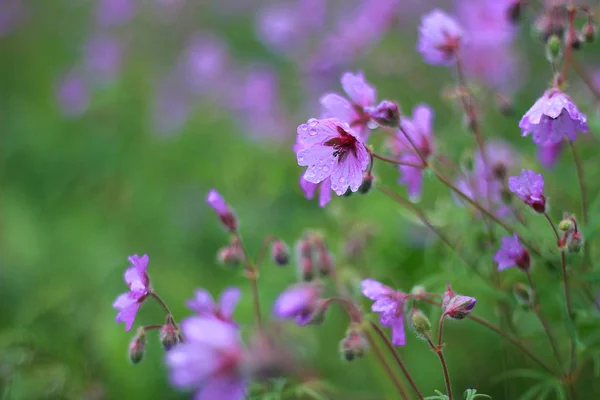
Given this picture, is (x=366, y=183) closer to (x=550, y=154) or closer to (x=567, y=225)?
(x=567, y=225)

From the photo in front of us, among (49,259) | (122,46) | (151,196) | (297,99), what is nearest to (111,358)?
(49,259)

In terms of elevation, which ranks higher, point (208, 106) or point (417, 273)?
point (208, 106)

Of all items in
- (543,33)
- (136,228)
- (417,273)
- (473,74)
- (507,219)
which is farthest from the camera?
(136,228)

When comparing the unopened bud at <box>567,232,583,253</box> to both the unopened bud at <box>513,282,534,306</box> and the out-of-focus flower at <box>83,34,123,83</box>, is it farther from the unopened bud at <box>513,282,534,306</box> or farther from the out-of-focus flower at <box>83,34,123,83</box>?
the out-of-focus flower at <box>83,34,123,83</box>

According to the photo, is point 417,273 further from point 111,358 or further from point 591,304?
point 111,358

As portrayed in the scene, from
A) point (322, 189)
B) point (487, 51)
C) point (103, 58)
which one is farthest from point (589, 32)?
point (103, 58)

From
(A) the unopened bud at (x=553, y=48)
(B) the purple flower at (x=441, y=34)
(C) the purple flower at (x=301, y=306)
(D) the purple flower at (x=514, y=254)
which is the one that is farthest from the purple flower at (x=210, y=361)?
(B) the purple flower at (x=441, y=34)

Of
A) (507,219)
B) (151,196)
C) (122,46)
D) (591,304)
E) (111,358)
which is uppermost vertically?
(122,46)
